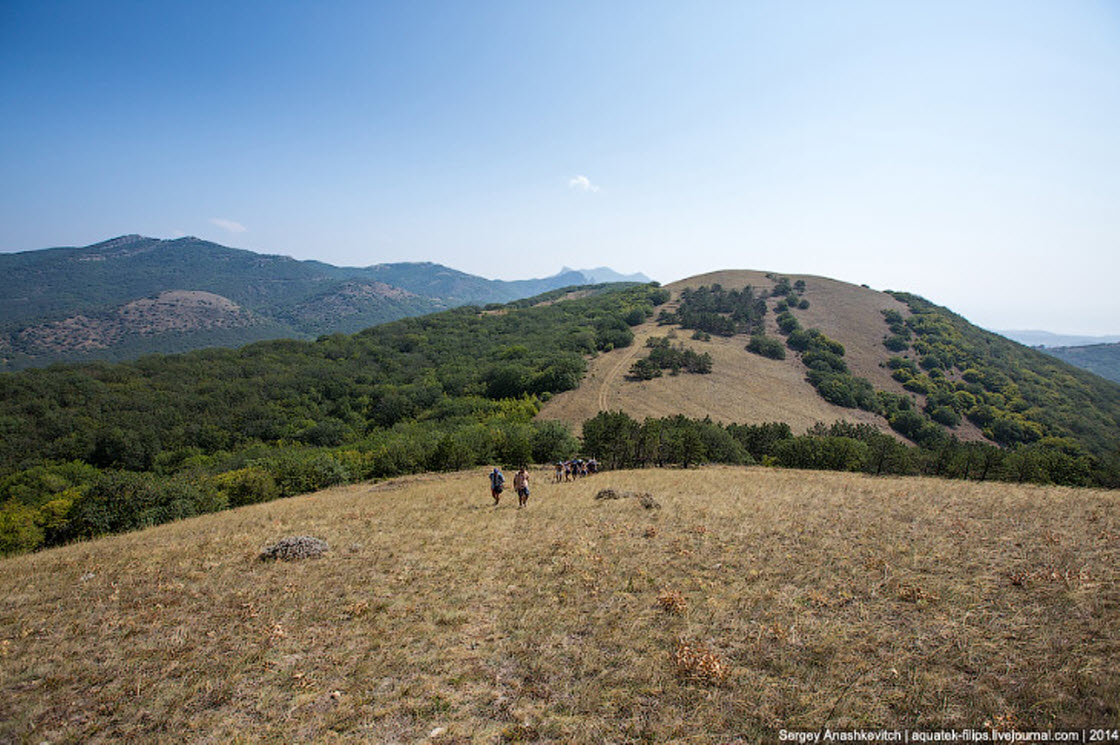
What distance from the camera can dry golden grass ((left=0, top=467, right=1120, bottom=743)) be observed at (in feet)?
21.0

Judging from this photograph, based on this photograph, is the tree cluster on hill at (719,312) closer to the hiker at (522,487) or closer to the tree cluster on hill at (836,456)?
the tree cluster on hill at (836,456)

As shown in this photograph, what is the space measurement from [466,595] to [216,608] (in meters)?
5.94

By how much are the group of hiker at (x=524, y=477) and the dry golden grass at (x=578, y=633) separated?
4124mm

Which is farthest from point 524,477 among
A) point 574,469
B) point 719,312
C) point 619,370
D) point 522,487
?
point 719,312

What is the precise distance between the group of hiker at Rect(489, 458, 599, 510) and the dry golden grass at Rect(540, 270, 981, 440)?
34355 mm

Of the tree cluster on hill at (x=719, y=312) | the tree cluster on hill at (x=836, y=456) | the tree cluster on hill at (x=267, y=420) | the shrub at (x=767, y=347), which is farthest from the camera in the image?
the tree cluster on hill at (x=719, y=312)

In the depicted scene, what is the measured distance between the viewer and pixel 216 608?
10242 millimetres

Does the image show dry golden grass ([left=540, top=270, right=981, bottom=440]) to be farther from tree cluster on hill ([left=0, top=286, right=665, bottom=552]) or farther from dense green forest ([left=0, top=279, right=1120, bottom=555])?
tree cluster on hill ([left=0, top=286, right=665, bottom=552])

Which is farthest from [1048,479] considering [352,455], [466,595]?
[352,455]

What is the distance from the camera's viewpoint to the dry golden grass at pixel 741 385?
238 feet

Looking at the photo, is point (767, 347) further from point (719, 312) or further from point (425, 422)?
point (425, 422)

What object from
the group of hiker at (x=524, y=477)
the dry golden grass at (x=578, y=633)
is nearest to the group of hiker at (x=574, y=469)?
the group of hiker at (x=524, y=477)

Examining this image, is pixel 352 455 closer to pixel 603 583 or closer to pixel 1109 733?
pixel 603 583

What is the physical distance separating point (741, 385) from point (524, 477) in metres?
73.2
